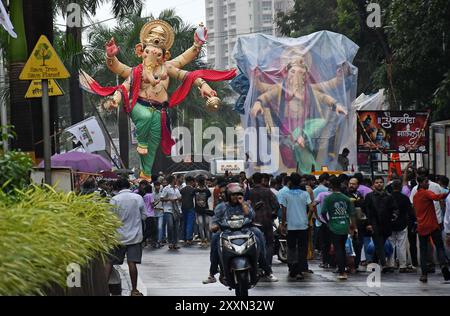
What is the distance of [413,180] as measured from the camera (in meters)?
21.8

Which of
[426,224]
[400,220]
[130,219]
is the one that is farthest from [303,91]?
[130,219]

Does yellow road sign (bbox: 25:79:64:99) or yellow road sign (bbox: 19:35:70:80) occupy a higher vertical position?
yellow road sign (bbox: 19:35:70:80)

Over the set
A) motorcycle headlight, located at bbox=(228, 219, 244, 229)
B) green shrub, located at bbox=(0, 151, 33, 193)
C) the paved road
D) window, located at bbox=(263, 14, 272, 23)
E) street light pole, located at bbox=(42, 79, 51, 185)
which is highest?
window, located at bbox=(263, 14, 272, 23)

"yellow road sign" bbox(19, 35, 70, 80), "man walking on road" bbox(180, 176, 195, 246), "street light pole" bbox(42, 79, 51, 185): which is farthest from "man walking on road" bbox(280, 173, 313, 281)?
"man walking on road" bbox(180, 176, 195, 246)

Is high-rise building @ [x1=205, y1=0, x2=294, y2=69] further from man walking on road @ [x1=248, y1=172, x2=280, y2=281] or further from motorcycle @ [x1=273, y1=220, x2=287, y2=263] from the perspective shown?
man walking on road @ [x1=248, y1=172, x2=280, y2=281]

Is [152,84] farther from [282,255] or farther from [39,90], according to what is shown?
[39,90]

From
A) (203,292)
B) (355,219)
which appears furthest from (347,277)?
(203,292)

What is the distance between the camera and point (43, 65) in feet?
43.5

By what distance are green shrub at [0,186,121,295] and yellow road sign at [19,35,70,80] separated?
4.50ft

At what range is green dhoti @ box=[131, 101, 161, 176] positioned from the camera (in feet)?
126

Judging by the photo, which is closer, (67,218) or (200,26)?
(67,218)

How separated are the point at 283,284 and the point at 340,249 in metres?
1.32

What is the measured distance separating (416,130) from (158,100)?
14.3m
